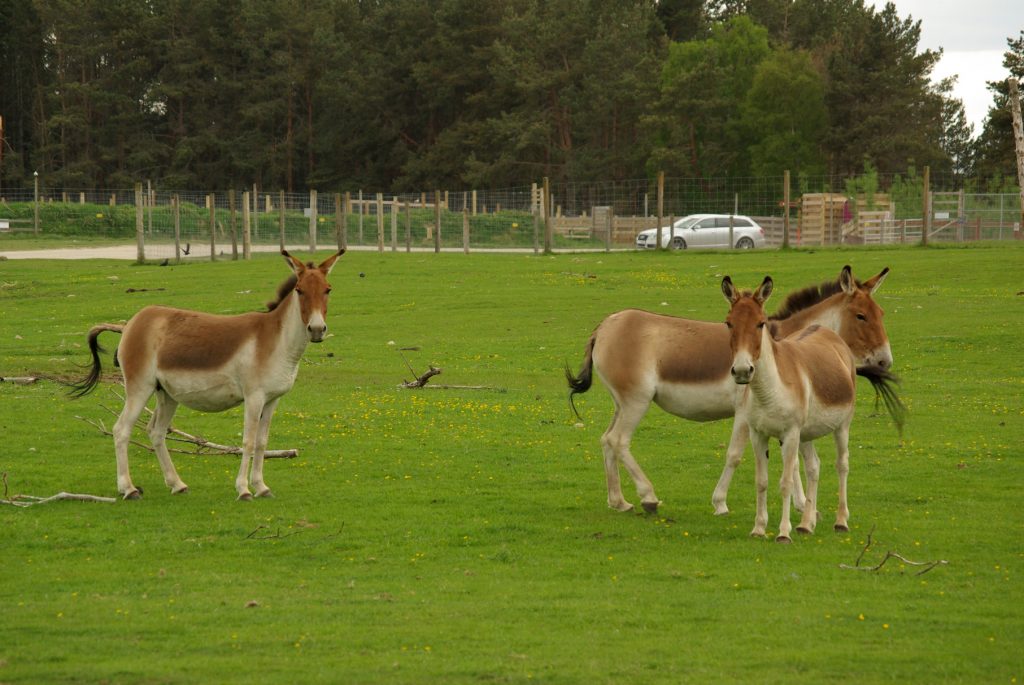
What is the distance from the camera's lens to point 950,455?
1570 centimetres

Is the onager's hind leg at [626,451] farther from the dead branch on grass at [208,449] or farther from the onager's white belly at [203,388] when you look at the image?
the dead branch on grass at [208,449]

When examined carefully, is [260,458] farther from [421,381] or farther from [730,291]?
[421,381]

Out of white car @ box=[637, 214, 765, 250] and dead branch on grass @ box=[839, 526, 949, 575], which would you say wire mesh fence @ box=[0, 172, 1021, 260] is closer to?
white car @ box=[637, 214, 765, 250]

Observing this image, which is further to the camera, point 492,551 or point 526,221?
point 526,221

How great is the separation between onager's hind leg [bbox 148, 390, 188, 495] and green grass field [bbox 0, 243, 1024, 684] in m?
0.26

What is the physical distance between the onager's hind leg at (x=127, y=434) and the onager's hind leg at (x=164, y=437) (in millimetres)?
283

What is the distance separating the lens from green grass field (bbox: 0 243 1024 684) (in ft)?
27.2

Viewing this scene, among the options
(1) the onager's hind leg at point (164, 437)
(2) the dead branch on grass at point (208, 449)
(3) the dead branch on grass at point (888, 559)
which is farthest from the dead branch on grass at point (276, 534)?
(3) the dead branch on grass at point (888, 559)

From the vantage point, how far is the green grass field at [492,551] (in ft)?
27.2

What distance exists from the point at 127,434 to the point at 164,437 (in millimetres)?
489

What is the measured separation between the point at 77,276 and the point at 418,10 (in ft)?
215

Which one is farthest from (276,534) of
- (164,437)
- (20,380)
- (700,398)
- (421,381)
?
(20,380)

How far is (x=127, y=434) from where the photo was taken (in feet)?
43.4

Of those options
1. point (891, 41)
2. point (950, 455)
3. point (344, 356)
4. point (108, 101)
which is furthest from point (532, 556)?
point (108, 101)
